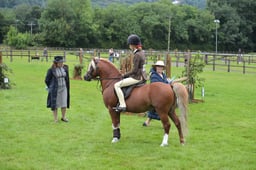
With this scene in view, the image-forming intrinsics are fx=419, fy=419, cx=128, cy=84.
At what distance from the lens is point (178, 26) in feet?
323

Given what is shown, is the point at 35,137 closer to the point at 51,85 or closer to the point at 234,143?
the point at 51,85

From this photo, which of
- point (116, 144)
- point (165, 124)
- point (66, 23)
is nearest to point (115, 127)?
point (116, 144)

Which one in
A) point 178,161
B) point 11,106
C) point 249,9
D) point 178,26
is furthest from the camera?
point 249,9

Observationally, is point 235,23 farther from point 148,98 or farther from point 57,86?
point 148,98

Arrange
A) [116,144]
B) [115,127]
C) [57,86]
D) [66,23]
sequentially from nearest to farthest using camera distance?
[116,144], [115,127], [57,86], [66,23]

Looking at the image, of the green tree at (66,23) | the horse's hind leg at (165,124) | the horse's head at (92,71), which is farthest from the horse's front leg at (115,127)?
the green tree at (66,23)

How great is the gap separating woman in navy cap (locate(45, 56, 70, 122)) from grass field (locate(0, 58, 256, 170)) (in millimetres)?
538

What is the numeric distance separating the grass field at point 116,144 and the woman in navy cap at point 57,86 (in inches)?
21.2

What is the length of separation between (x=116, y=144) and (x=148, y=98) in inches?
47.2

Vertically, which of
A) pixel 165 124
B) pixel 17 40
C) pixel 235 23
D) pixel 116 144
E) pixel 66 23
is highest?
pixel 235 23

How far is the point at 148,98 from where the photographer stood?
28.4 feet

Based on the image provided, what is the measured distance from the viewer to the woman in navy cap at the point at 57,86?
11.1 metres

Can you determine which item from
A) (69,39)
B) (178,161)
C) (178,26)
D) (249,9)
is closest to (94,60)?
(178,161)

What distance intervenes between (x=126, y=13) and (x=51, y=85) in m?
91.2
